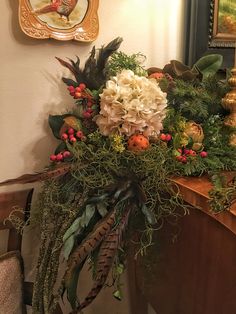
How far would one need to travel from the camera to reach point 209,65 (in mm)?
868

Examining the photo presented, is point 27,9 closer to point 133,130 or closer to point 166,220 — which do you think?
point 133,130

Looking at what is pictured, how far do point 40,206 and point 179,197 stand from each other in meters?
0.39

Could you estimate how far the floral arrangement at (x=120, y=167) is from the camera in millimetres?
654

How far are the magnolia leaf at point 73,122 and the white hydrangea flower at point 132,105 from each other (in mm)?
91

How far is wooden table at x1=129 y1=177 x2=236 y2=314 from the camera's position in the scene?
63 centimetres

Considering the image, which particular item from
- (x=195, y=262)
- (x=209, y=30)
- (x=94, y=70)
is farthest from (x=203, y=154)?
(x=209, y=30)

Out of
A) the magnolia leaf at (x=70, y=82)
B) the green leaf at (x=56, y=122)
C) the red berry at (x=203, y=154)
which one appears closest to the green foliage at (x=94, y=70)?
the magnolia leaf at (x=70, y=82)

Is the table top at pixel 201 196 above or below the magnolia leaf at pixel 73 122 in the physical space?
below

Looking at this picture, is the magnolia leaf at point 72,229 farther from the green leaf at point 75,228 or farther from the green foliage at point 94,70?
the green foliage at point 94,70

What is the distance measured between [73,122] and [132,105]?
19 cm

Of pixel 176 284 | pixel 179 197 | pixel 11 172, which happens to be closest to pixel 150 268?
pixel 176 284

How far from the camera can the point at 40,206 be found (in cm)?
82

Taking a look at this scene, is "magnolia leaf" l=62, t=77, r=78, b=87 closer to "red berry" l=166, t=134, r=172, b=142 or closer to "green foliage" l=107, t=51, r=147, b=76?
"green foliage" l=107, t=51, r=147, b=76

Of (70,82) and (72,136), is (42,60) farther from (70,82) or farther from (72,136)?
(72,136)
